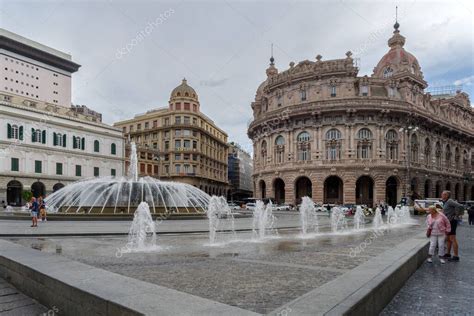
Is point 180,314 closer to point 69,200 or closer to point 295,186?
point 69,200

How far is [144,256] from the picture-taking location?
8.02m

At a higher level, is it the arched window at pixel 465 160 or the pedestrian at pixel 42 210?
the arched window at pixel 465 160

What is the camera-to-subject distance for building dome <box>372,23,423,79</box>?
2249 inches

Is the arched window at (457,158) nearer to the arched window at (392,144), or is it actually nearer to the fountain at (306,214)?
the arched window at (392,144)

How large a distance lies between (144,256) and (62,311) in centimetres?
372

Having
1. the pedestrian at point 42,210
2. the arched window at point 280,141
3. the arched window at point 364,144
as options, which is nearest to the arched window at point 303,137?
the arched window at point 280,141

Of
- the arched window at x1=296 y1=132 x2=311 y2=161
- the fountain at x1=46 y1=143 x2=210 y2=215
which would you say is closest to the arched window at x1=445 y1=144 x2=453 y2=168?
the arched window at x1=296 y1=132 x2=311 y2=161

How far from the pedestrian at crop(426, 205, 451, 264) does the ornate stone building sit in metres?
41.0

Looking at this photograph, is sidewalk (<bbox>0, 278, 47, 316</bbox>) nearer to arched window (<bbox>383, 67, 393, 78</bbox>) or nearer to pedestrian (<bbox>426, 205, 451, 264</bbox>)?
pedestrian (<bbox>426, 205, 451, 264</bbox>)

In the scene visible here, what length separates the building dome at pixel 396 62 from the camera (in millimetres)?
57125

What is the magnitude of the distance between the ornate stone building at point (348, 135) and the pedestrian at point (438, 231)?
4098 centimetres

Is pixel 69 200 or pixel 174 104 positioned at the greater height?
pixel 174 104

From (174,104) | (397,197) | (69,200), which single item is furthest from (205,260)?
(174,104)

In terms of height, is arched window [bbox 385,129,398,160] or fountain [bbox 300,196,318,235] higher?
arched window [bbox 385,129,398,160]
